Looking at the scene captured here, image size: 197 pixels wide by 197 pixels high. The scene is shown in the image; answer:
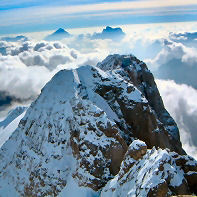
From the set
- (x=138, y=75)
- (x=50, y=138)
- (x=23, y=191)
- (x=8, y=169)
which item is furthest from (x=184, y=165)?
(x=138, y=75)

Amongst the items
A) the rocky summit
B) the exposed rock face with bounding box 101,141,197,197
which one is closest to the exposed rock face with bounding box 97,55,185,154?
the rocky summit

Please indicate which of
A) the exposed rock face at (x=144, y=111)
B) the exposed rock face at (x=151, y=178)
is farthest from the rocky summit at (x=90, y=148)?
the exposed rock face at (x=144, y=111)

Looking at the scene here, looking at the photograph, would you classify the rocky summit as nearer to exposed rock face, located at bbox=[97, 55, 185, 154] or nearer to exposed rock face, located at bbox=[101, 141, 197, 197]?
exposed rock face, located at bbox=[101, 141, 197, 197]

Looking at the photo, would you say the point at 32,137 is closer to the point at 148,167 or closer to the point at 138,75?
the point at 148,167

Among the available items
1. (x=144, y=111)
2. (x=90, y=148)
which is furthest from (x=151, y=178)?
(x=144, y=111)

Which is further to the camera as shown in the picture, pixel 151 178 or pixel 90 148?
pixel 90 148

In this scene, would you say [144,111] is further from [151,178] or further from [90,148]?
[151,178]

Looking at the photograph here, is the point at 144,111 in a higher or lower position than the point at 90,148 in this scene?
lower

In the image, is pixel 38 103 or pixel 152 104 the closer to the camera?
pixel 38 103
